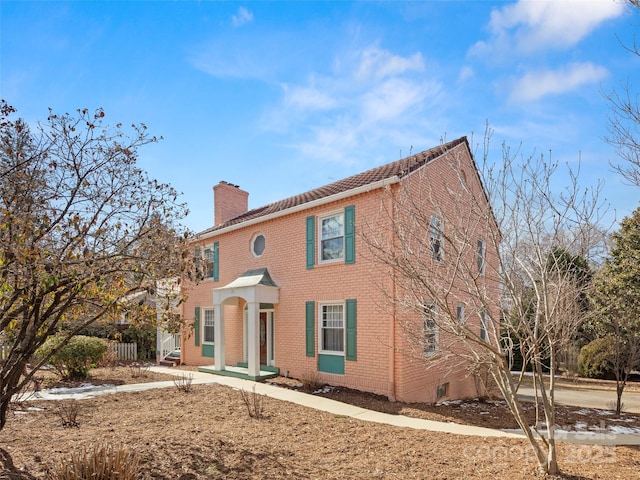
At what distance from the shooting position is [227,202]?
773 inches

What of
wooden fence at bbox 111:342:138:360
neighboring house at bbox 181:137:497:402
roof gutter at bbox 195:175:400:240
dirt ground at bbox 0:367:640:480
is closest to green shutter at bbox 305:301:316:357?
neighboring house at bbox 181:137:497:402

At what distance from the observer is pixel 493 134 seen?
6.09m

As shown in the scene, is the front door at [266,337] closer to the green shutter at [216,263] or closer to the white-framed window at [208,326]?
the green shutter at [216,263]

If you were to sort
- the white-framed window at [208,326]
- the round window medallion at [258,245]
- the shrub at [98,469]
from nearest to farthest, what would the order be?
the shrub at [98,469], the round window medallion at [258,245], the white-framed window at [208,326]

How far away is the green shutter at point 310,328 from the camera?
505 inches

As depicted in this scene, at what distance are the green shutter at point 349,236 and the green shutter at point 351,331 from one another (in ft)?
4.04

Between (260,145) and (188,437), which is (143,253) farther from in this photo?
(260,145)

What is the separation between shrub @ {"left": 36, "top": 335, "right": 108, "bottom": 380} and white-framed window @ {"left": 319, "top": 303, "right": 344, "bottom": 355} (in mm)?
6934

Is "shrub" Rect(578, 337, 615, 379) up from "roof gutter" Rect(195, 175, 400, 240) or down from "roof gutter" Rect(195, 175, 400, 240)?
down

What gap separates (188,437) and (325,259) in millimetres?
7091

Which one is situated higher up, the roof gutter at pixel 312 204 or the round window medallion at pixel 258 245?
the roof gutter at pixel 312 204

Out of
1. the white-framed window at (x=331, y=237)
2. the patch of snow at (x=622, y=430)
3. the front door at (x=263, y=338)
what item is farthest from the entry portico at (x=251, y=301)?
the patch of snow at (x=622, y=430)

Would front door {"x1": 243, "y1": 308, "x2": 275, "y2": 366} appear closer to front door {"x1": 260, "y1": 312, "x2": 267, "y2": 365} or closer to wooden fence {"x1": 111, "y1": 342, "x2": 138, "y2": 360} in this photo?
front door {"x1": 260, "y1": 312, "x2": 267, "y2": 365}

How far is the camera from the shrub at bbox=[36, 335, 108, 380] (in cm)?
1257
